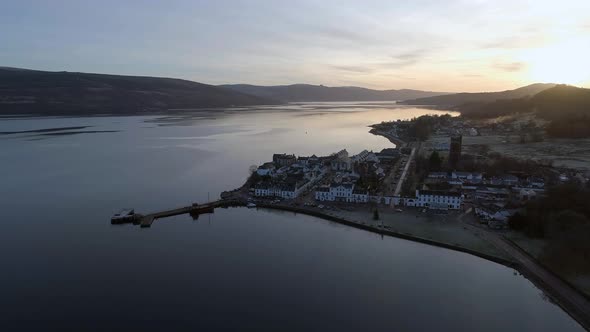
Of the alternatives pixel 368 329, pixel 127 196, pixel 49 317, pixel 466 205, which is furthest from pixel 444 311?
pixel 127 196

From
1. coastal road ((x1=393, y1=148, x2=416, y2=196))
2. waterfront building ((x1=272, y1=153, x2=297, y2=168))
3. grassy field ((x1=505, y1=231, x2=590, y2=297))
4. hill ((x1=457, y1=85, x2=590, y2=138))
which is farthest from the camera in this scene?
hill ((x1=457, y1=85, x2=590, y2=138))

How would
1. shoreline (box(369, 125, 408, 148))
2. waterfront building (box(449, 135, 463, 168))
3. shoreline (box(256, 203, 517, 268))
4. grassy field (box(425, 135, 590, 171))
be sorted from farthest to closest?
1. shoreline (box(369, 125, 408, 148))
2. grassy field (box(425, 135, 590, 171))
3. waterfront building (box(449, 135, 463, 168))
4. shoreline (box(256, 203, 517, 268))

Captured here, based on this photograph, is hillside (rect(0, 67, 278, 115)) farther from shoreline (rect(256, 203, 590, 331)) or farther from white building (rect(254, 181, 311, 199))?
shoreline (rect(256, 203, 590, 331))

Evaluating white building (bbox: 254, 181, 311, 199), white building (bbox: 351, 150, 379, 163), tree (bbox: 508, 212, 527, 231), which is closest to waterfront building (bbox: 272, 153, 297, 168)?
white building (bbox: 351, 150, 379, 163)

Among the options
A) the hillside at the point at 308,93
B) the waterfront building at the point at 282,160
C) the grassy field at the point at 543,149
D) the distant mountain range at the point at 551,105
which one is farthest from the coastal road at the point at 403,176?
the hillside at the point at 308,93

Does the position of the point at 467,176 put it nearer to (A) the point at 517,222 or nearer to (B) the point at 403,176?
(B) the point at 403,176
